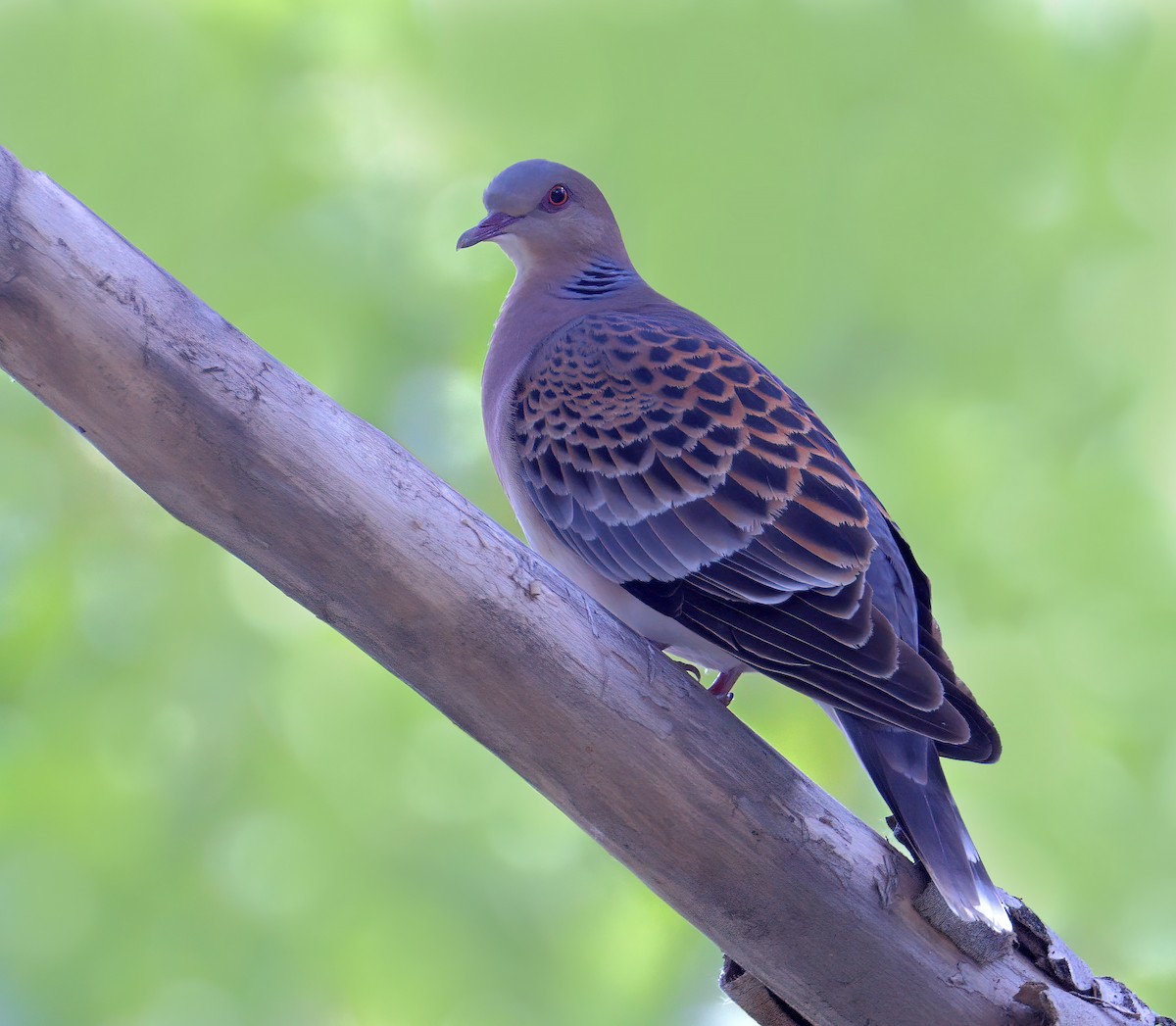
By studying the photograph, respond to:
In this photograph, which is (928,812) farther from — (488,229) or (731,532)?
(488,229)

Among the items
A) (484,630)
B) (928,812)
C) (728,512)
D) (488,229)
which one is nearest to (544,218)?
(488,229)

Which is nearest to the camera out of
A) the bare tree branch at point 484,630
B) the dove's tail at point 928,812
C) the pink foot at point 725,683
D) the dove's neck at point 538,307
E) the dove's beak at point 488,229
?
the bare tree branch at point 484,630

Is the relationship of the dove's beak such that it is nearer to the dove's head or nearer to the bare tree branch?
the dove's head

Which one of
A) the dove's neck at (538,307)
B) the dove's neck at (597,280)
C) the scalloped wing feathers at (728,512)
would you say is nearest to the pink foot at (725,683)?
the scalloped wing feathers at (728,512)

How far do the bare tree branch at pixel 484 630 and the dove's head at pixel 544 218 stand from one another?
979 mm

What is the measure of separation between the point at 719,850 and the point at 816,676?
240mm

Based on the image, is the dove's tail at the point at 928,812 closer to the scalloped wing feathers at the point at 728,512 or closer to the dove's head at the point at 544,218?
the scalloped wing feathers at the point at 728,512

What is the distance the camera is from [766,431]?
6.15 feet

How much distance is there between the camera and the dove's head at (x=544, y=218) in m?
2.33

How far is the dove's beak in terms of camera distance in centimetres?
230

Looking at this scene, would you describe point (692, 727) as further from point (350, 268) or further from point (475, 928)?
point (350, 268)

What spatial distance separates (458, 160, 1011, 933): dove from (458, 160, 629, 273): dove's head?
0.61 feet

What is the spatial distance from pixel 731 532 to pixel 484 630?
A: 45 cm

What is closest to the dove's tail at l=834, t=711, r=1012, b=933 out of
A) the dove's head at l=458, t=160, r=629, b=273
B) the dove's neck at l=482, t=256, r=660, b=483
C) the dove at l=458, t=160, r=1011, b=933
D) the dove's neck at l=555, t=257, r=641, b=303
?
the dove at l=458, t=160, r=1011, b=933
